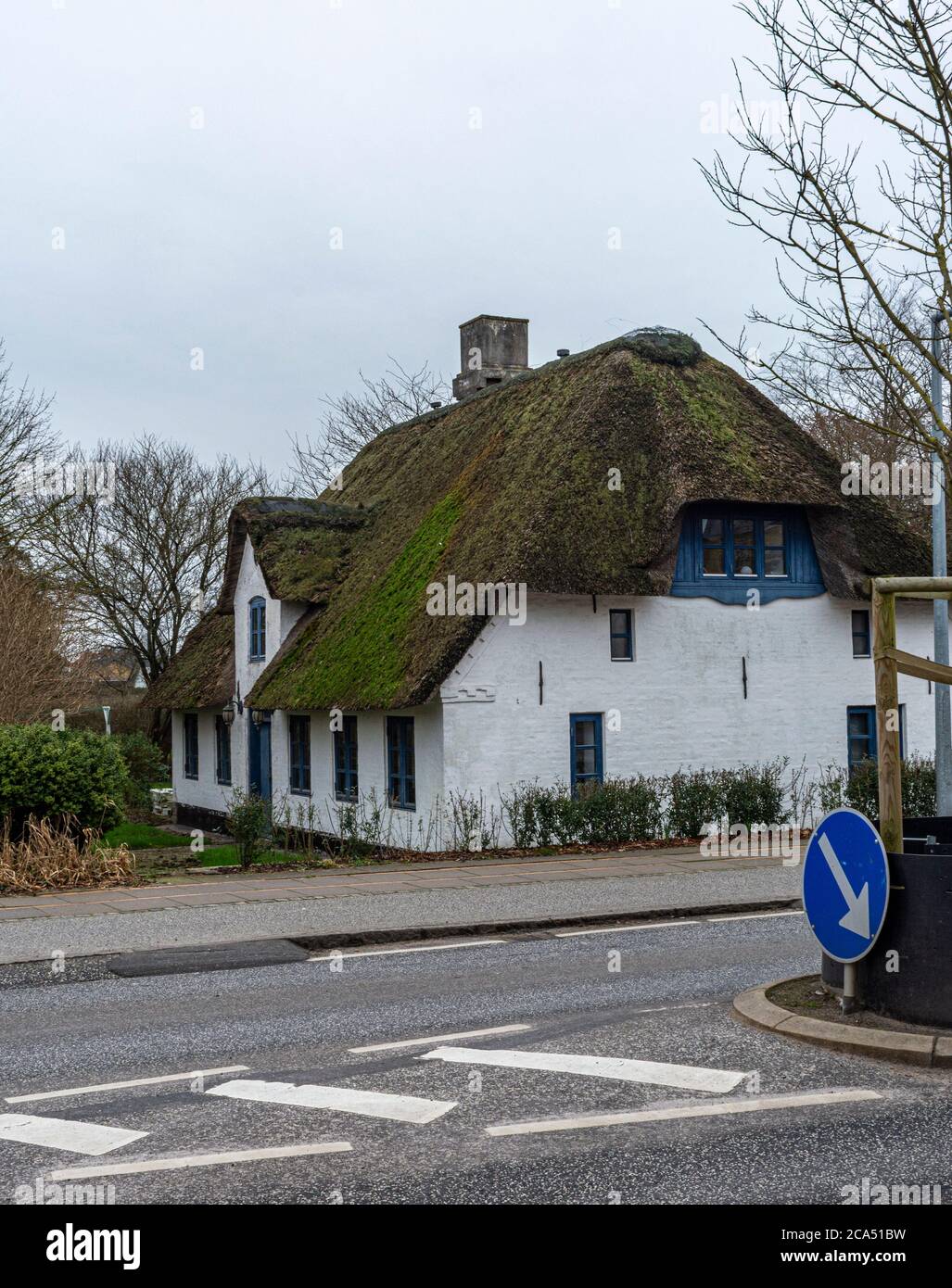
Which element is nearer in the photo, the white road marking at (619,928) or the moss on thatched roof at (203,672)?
the white road marking at (619,928)

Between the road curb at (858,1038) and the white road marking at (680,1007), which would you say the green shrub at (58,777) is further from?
the road curb at (858,1038)

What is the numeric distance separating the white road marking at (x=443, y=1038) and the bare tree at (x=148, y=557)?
34.4 meters

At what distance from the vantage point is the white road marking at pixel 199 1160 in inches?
220

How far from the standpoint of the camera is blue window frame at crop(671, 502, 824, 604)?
73.2ft

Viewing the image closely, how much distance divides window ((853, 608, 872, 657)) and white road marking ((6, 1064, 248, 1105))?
18.3 m

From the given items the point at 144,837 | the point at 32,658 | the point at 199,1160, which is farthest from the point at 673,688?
the point at 199,1160

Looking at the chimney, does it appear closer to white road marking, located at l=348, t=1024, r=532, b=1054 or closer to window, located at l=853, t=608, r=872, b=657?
window, located at l=853, t=608, r=872, b=657

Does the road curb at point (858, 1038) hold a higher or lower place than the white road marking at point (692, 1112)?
higher

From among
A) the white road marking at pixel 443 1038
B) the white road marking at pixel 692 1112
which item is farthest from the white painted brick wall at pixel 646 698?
the white road marking at pixel 692 1112

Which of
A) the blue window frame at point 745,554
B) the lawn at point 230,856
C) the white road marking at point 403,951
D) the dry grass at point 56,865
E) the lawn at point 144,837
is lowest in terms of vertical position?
the lawn at point 144,837

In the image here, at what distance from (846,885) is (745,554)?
15619mm

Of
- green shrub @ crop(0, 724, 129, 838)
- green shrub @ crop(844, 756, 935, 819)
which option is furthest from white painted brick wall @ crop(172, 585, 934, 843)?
green shrub @ crop(0, 724, 129, 838)
